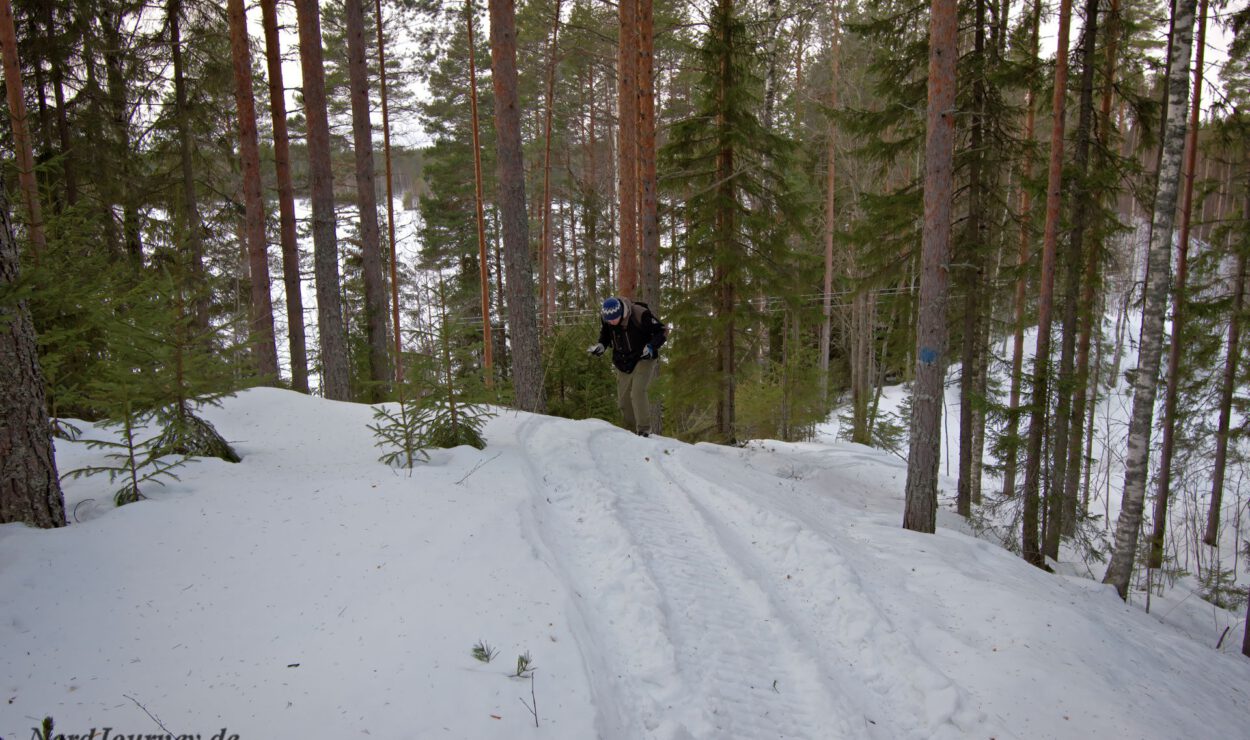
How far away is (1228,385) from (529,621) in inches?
658

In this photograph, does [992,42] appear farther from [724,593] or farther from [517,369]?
[724,593]

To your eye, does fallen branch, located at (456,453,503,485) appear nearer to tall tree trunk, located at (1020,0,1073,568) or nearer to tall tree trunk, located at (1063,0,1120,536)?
tall tree trunk, located at (1020,0,1073,568)

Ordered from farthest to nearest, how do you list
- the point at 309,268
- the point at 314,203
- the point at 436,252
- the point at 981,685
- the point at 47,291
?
the point at 309,268 < the point at 436,252 < the point at 314,203 < the point at 981,685 < the point at 47,291

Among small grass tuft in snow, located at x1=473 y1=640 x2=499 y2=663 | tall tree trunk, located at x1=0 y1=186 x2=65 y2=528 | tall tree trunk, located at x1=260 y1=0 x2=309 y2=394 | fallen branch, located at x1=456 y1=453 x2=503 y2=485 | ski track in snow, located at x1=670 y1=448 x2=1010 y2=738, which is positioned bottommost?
ski track in snow, located at x1=670 y1=448 x2=1010 y2=738

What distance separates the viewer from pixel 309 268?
34375 millimetres

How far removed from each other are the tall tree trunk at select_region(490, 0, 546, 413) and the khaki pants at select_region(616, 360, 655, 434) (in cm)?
133

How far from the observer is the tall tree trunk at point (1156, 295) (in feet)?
22.0

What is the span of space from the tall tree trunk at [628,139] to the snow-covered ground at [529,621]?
4.85 metres

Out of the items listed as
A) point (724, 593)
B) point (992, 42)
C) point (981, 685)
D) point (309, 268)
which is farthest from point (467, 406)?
point (309, 268)

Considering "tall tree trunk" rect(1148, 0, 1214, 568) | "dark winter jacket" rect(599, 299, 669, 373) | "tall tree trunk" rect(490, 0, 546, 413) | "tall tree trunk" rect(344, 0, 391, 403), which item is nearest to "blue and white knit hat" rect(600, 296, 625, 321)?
"dark winter jacket" rect(599, 299, 669, 373)

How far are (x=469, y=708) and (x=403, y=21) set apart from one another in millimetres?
18424

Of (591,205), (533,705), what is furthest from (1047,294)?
(591,205)

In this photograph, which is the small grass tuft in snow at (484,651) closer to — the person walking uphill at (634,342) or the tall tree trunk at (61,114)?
the person walking uphill at (634,342)

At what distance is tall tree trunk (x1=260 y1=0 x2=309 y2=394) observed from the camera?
10781 millimetres
